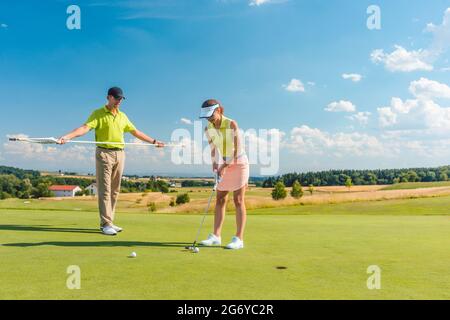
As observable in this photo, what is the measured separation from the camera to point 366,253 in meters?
5.23

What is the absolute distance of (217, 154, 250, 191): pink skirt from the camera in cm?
604

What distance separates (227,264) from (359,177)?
68.0m

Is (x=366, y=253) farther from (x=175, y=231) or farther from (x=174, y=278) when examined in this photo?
(x=175, y=231)

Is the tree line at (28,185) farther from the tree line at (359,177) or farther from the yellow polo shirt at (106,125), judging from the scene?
the yellow polo shirt at (106,125)

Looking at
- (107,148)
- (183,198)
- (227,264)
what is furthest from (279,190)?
(227,264)

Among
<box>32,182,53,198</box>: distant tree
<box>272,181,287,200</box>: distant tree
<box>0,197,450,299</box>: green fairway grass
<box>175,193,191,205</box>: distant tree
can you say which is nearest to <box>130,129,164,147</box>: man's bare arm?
<box>0,197,450,299</box>: green fairway grass

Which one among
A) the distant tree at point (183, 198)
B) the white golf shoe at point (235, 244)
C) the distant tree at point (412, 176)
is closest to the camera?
the white golf shoe at point (235, 244)

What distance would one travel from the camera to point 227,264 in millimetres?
4375

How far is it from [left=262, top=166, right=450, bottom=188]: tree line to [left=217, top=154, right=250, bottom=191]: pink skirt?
56.4 metres

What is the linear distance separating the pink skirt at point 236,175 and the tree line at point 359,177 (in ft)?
185

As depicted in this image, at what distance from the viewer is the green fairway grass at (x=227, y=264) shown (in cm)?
334

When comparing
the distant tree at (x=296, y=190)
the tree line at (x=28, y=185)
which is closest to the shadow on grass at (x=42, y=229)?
the tree line at (x=28, y=185)
